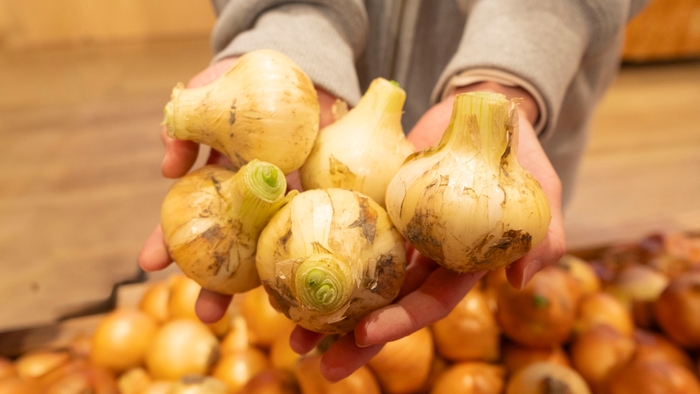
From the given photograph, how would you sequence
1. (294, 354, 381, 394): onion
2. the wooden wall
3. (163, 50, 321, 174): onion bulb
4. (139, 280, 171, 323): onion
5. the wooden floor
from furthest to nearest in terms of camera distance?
1. the wooden wall
2. the wooden floor
3. (139, 280, 171, 323): onion
4. (294, 354, 381, 394): onion
5. (163, 50, 321, 174): onion bulb

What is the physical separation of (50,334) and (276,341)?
45cm

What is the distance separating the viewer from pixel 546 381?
71 cm

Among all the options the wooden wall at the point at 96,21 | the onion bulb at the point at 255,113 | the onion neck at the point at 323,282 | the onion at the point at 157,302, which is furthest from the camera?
the wooden wall at the point at 96,21

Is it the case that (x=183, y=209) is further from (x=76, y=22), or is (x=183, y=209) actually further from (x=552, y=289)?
(x=76, y=22)

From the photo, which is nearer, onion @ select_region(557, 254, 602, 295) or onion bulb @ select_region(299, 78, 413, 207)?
onion bulb @ select_region(299, 78, 413, 207)

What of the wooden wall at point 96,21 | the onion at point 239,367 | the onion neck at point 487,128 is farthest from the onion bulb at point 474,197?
the wooden wall at point 96,21

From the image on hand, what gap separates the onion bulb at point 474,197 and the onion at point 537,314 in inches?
14.2

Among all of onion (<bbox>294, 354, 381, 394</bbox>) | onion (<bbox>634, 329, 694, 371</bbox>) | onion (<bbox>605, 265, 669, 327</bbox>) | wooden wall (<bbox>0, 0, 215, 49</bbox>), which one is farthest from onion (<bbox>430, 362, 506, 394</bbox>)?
wooden wall (<bbox>0, 0, 215, 49</bbox>)

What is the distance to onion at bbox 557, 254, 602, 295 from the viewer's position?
38.3 inches

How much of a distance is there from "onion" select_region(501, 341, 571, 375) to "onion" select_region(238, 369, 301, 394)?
1.24 ft

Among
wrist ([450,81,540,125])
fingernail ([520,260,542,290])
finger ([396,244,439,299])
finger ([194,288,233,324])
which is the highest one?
wrist ([450,81,540,125])

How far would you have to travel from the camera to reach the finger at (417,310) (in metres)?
0.48

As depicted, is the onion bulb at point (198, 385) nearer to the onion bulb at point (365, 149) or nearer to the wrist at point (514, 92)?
the onion bulb at point (365, 149)

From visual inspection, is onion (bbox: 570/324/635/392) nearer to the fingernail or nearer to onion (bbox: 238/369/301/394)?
the fingernail
